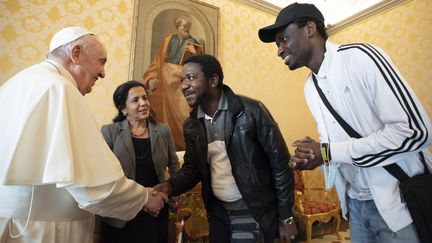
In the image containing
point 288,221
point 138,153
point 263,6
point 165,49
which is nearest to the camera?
point 288,221

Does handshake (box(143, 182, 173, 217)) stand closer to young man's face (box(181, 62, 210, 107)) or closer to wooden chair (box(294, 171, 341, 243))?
young man's face (box(181, 62, 210, 107))

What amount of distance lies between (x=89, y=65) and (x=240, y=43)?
3.60 metres

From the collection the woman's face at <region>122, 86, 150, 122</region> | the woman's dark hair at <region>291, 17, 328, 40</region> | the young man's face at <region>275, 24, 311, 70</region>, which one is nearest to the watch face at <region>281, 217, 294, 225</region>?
the young man's face at <region>275, 24, 311, 70</region>

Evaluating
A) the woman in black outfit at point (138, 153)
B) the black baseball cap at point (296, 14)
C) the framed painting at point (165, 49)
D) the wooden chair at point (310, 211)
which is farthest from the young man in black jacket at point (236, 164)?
the wooden chair at point (310, 211)

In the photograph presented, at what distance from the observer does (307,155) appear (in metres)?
1.30

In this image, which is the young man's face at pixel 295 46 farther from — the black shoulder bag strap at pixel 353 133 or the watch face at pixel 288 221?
the watch face at pixel 288 221

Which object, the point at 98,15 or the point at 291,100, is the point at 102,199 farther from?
the point at 291,100

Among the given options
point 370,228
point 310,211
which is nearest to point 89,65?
point 370,228

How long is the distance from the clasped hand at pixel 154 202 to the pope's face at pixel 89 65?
79cm

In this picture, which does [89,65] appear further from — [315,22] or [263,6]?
[263,6]

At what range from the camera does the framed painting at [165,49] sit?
365cm

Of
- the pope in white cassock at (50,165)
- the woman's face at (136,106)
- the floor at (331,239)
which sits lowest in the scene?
the floor at (331,239)

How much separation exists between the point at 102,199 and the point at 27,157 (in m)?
0.37

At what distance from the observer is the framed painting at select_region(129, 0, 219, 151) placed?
365 centimetres
